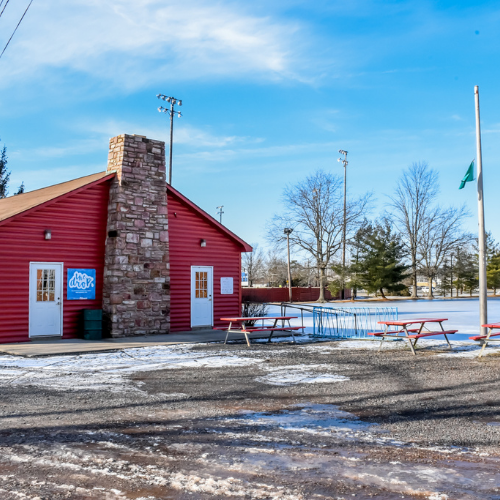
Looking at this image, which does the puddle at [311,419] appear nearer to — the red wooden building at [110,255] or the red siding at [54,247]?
the red wooden building at [110,255]

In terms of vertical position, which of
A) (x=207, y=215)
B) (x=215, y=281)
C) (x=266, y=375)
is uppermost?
(x=207, y=215)

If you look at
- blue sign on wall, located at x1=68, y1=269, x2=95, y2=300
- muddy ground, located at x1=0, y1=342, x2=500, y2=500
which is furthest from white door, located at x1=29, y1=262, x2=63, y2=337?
muddy ground, located at x1=0, y1=342, x2=500, y2=500

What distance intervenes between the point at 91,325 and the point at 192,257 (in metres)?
3.89

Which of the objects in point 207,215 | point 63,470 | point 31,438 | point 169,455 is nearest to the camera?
point 63,470

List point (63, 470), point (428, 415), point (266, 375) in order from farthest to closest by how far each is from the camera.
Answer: point (266, 375) < point (428, 415) < point (63, 470)

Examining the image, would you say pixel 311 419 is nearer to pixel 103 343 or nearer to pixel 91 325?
pixel 103 343

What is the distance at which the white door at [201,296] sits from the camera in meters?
16.7

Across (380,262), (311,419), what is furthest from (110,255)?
(380,262)

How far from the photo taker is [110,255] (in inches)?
572

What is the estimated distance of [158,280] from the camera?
49.8 feet

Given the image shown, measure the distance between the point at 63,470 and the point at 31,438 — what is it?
1074 millimetres

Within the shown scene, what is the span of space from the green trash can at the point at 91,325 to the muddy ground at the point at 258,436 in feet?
18.9

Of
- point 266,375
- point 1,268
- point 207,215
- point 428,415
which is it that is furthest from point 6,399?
point 207,215

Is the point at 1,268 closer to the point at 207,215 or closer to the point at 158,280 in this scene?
the point at 158,280
